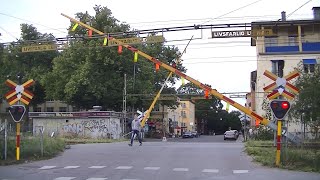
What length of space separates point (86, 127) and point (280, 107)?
41665 mm

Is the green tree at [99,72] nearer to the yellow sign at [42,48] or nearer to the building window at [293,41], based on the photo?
the building window at [293,41]

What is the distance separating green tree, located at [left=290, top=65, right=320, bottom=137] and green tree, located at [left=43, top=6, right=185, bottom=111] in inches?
1333

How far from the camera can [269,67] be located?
59281 millimetres

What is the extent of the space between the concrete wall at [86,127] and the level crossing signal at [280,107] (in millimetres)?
39659

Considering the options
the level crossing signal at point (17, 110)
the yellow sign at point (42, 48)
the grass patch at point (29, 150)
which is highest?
the yellow sign at point (42, 48)

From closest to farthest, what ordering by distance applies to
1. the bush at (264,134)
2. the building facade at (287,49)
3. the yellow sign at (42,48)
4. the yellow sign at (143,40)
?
the yellow sign at (143,40) → the yellow sign at (42,48) → the bush at (264,134) → the building facade at (287,49)

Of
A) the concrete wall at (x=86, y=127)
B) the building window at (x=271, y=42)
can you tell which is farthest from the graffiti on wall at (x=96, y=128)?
the building window at (x=271, y=42)

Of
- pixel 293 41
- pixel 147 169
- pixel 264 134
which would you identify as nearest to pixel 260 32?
pixel 147 169

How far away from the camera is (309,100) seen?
828 inches

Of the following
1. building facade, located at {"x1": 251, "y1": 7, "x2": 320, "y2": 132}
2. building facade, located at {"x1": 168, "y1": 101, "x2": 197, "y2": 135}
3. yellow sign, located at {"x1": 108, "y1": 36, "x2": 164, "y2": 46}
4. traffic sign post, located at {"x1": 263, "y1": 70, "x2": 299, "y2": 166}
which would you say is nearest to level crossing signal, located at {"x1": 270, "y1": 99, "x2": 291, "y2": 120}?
traffic sign post, located at {"x1": 263, "y1": 70, "x2": 299, "y2": 166}

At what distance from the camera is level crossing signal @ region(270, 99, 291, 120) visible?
16.5 m

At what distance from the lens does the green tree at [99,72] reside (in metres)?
57.7

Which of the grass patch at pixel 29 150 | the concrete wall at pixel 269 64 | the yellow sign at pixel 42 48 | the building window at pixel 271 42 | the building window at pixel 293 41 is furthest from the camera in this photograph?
the building window at pixel 271 42

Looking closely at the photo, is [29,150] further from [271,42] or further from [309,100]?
[271,42]
